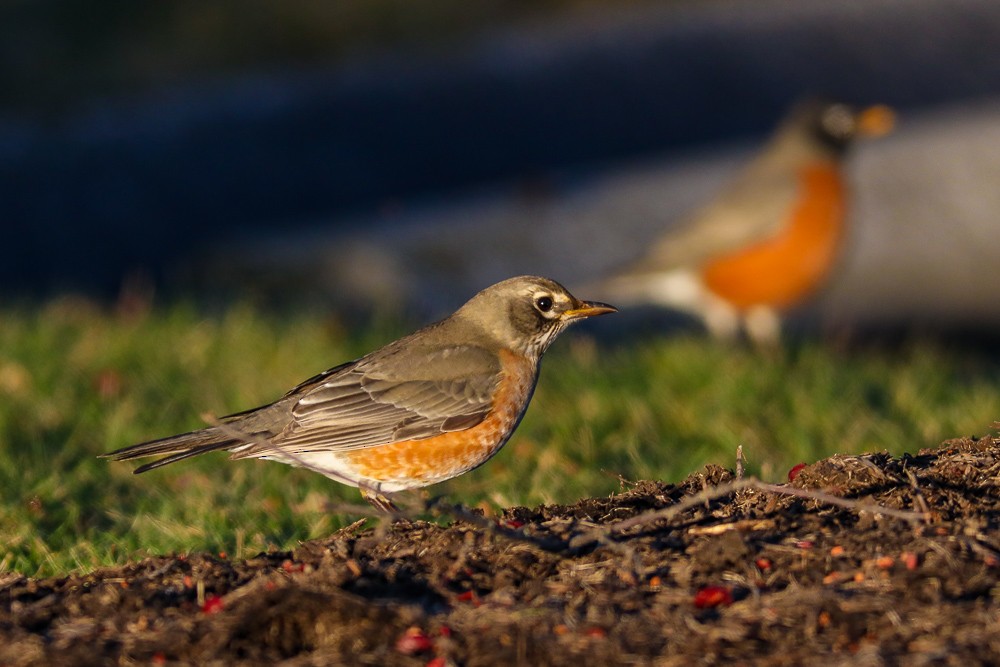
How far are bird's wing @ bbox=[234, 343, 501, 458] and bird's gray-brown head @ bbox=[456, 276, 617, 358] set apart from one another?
0.15m

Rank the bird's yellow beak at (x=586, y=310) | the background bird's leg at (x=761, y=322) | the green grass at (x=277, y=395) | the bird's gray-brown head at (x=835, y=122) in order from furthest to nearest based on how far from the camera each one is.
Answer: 1. the bird's gray-brown head at (x=835, y=122)
2. the background bird's leg at (x=761, y=322)
3. the green grass at (x=277, y=395)
4. the bird's yellow beak at (x=586, y=310)

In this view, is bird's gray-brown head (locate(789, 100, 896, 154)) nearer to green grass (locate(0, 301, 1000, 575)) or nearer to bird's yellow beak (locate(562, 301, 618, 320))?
green grass (locate(0, 301, 1000, 575))

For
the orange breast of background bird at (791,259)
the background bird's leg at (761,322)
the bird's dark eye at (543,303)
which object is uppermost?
the orange breast of background bird at (791,259)

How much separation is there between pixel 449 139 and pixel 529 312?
9.41 meters

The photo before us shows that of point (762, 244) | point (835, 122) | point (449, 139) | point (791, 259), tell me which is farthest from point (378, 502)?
point (449, 139)

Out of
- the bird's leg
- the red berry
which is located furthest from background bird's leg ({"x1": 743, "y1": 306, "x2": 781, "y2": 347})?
the red berry

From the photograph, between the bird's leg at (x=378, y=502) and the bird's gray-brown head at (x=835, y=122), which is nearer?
the bird's leg at (x=378, y=502)

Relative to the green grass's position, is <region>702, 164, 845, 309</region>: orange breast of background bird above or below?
above

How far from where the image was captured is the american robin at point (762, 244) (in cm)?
965

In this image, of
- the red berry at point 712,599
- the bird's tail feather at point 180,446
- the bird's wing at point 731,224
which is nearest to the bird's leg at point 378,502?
the bird's tail feather at point 180,446

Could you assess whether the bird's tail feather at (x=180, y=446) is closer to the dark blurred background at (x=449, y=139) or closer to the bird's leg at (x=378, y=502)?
the bird's leg at (x=378, y=502)

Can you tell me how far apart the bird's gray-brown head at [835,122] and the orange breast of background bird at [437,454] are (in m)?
5.63

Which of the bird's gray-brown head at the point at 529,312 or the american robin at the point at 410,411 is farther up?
the bird's gray-brown head at the point at 529,312

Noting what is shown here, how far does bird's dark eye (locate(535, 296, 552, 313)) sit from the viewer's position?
561 centimetres
